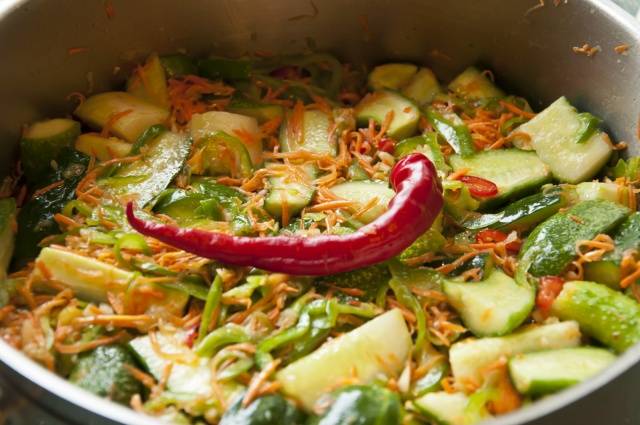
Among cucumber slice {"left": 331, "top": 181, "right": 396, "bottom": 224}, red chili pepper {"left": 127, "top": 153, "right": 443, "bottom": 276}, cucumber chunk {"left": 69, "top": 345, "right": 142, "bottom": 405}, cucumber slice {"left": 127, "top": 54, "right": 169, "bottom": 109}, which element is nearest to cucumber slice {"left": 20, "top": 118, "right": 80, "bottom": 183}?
cucumber slice {"left": 127, "top": 54, "right": 169, "bottom": 109}

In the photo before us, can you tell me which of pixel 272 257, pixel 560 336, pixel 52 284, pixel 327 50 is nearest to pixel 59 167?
pixel 52 284

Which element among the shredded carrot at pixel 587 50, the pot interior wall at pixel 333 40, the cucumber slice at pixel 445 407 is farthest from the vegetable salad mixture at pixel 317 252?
the shredded carrot at pixel 587 50

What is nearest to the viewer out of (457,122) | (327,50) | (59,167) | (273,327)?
(273,327)

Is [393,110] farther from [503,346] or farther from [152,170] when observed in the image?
[503,346]

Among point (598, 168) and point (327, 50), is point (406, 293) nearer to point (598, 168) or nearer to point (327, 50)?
point (598, 168)

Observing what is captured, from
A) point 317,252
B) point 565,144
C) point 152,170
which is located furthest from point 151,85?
point 565,144
